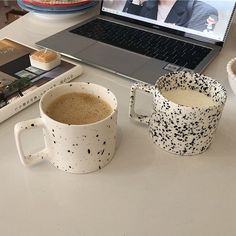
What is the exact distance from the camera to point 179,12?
82 centimetres

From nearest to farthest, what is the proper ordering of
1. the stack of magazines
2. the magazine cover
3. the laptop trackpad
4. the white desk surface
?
the white desk surface
the magazine cover
the laptop trackpad
the stack of magazines

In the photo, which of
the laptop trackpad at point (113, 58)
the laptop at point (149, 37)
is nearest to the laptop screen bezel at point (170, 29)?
the laptop at point (149, 37)

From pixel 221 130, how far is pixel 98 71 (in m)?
0.29

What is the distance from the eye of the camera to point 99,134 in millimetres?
446

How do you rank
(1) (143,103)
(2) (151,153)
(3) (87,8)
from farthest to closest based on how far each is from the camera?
(3) (87,8)
(1) (143,103)
(2) (151,153)

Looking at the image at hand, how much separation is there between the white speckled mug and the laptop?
0.74 feet

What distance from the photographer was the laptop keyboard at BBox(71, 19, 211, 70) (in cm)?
74

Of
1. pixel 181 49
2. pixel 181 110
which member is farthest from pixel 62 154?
Answer: pixel 181 49

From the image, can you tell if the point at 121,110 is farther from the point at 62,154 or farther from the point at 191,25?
the point at 191,25

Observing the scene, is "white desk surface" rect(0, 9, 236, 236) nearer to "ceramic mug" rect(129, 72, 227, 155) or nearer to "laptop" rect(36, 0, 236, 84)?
"ceramic mug" rect(129, 72, 227, 155)

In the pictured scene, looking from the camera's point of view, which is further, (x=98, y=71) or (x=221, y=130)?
(x=98, y=71)

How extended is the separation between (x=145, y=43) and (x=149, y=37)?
31mm

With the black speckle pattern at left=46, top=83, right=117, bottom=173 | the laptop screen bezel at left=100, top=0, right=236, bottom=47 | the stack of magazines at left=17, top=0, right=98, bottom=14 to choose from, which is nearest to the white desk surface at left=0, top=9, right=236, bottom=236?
the black speckle pattern at left=46, top=83, right=117, bottom=173

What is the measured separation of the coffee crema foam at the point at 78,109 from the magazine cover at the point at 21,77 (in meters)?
0.11
